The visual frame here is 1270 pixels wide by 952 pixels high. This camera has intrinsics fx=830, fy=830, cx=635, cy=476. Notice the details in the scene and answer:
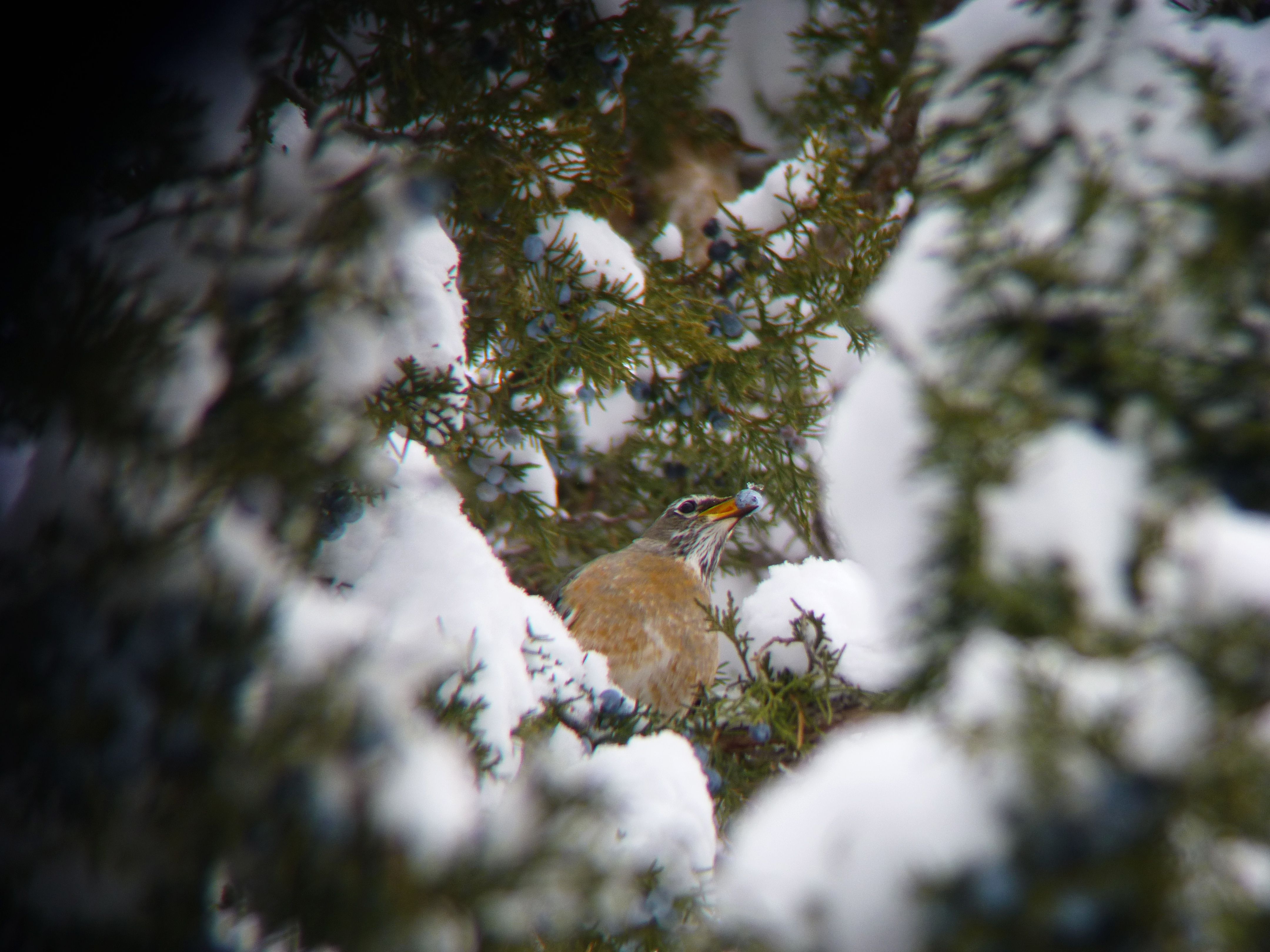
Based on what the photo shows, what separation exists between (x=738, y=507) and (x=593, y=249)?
762 mm

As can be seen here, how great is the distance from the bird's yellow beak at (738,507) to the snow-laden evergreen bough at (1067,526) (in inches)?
49.3

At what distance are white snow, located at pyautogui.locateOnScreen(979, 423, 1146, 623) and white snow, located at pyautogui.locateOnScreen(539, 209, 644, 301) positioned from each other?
45.5 inches

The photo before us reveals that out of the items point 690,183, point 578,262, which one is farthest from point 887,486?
point 690,183

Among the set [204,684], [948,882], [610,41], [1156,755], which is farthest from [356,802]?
[610,41]

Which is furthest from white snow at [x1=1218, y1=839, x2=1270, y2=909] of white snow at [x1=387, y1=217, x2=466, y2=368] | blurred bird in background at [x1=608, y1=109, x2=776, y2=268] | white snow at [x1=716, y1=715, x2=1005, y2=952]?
blurred bird in background at [x1=608, y1=109, x2=776, y2=268]

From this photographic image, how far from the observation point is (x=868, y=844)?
0.54 meters

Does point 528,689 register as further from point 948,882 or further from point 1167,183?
point 1167,183

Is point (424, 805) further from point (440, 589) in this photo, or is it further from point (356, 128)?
point (356, 128)

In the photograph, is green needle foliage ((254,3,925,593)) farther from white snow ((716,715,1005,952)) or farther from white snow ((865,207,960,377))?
white snow ((716,715,1005,952))

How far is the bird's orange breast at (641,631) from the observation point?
81.0 inches

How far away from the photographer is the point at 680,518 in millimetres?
2350

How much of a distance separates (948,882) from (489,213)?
137 cm

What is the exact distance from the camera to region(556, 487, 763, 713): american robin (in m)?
2.06

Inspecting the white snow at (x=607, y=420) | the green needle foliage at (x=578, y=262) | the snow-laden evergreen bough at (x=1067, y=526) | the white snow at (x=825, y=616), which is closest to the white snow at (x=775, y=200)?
the green needle foliage at (x=578, y=262)
